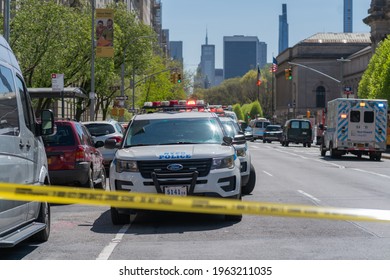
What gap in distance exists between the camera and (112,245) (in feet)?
35.5

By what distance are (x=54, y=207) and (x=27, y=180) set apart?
650 cm

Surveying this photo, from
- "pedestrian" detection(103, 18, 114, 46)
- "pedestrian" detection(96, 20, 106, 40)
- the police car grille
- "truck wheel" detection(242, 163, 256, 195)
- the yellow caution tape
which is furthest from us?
"pedestrian" detection(103, 18, 114, 46)

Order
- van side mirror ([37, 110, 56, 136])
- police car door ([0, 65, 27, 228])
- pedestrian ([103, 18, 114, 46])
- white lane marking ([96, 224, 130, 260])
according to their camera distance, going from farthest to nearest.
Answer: pedestrian ([103, 18, 114, 46]), van side mirror ([37, 110, 56, 136]), white lane marking ([96, 224, 130, 260]), police car door ([0, 65, 27, 228])

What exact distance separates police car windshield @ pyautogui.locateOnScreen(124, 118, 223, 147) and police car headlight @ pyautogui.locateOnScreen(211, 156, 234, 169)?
91cm

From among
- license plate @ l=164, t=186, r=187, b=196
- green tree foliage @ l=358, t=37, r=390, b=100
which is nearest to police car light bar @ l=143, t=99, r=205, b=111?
license plate @ l=164, t=186, r=187, b=196

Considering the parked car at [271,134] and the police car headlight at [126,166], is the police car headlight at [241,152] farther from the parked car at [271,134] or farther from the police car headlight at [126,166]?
the parked car at [271,134]

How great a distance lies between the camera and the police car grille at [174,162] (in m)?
12.6

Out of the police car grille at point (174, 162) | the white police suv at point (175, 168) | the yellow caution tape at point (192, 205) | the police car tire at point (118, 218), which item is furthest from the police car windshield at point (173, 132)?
the yellow caution tape at point (192, 205)

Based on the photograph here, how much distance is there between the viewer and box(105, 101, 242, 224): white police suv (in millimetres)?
12570

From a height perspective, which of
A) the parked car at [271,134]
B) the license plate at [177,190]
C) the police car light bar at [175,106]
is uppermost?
the police car light bar at [175,106]

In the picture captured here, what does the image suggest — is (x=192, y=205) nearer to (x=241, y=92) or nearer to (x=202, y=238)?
(x=202, y=238)

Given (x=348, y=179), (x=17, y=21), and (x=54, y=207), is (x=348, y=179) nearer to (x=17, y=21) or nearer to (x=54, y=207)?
(x=54, y=207)

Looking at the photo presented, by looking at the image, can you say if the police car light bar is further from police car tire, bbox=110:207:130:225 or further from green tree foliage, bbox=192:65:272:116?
green tree foliage, bbox=192:65:272:116

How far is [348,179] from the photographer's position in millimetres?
24625
